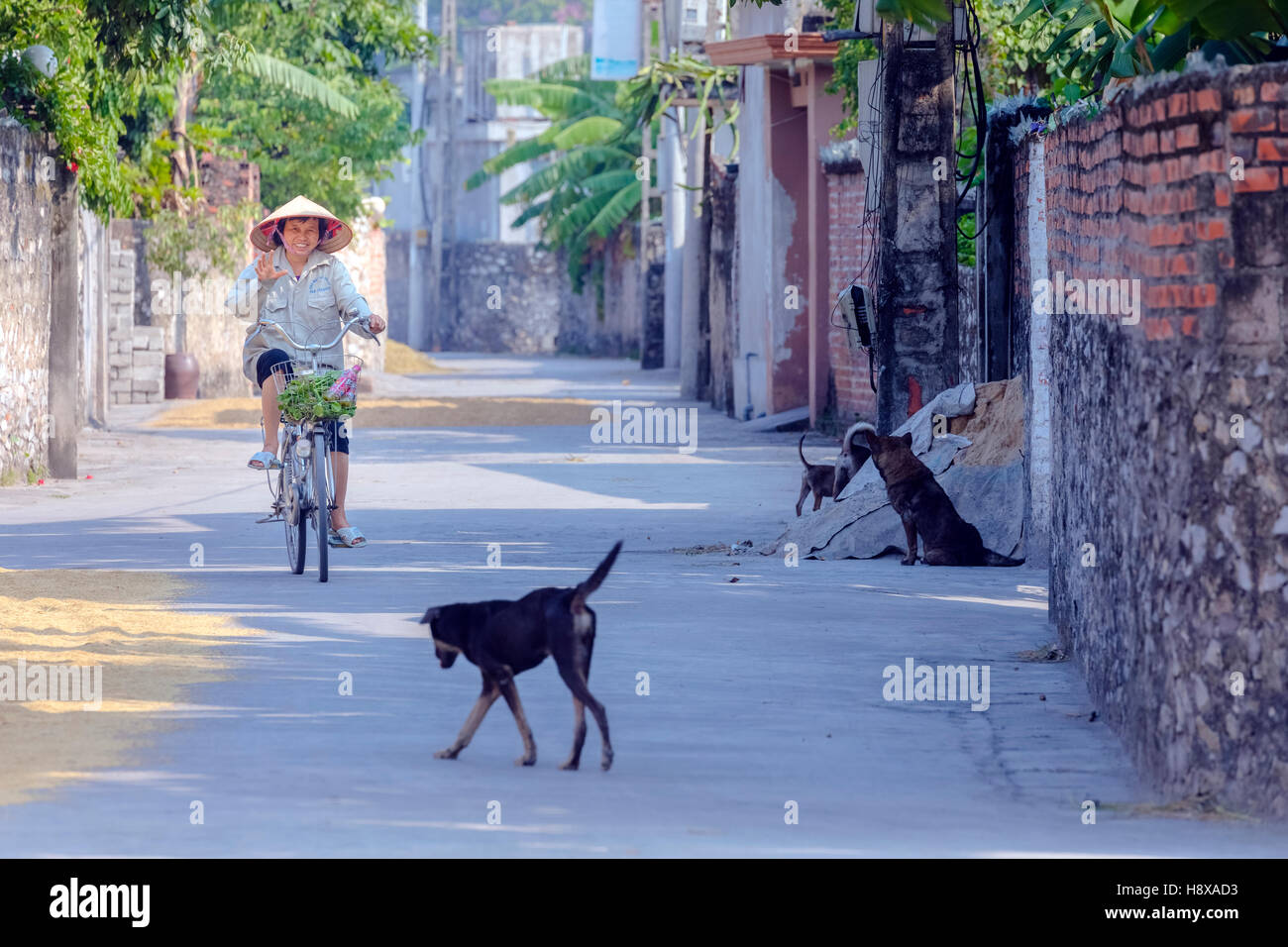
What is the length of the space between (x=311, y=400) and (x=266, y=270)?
3.48 feet

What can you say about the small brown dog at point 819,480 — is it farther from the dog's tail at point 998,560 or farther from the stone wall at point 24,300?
the stone wall at point 24,300

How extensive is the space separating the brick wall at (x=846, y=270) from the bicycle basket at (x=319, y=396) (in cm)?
1049

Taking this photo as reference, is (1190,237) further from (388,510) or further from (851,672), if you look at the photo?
(388,510)

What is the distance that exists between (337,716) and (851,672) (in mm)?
2145

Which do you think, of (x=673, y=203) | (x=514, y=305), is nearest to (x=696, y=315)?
(x=673, y=203)

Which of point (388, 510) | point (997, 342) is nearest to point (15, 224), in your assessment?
point (388, 510)

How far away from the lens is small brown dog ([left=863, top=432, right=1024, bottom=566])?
1093 centimetres

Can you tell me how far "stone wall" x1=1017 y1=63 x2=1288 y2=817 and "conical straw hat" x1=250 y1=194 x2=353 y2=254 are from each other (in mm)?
5754

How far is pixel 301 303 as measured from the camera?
10766mm

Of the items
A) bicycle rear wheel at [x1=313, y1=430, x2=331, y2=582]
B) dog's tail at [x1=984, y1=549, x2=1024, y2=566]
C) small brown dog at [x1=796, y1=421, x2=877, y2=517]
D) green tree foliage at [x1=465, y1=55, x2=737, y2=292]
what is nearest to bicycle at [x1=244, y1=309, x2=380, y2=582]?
bicycle rear wheel at [x1=313, y1=430, x2=331, y2=582]

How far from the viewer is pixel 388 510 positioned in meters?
14.1

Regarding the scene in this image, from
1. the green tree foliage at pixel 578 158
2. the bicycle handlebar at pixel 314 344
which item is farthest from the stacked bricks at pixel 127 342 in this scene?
the green tree foliage at pixel 578 158

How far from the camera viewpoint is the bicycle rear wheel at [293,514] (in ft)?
33.4

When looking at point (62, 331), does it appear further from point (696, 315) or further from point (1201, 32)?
point (696, 315)
